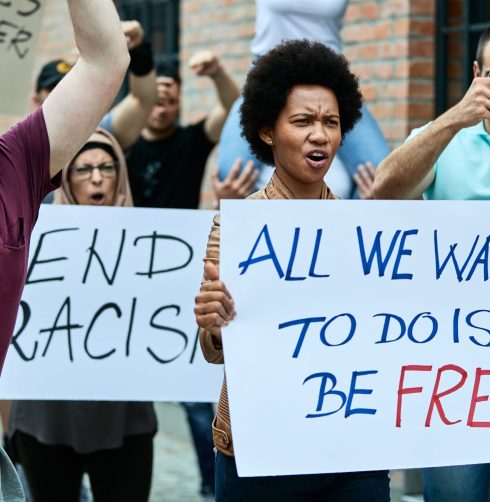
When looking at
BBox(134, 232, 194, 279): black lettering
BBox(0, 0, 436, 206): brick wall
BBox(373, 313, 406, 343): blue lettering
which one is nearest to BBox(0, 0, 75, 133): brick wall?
BBox(0, 0, 436, 206): brick wall

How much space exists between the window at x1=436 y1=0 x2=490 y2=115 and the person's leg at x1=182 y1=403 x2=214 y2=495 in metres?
1.79

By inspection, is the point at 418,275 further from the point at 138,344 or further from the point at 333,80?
the point at 138,344

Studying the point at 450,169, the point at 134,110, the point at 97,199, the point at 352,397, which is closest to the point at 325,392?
the point at 352,397

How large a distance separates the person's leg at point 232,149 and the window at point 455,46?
1696 mm

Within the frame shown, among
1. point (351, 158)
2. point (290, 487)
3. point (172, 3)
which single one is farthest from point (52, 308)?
point (172, 3)

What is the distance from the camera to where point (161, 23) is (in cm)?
941

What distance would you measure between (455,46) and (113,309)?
264cm

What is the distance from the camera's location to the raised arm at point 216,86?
6117 millimetres

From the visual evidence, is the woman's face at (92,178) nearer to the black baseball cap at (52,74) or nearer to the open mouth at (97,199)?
the open mouth at (97,199)

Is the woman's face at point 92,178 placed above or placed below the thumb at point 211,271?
above

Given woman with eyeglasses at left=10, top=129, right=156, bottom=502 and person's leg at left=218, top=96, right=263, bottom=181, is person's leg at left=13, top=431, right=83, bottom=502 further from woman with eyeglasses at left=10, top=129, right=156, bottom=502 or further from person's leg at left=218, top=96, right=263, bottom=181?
person's leg at left=218, top=96, right=263, bottom=181

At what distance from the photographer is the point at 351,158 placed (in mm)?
4934

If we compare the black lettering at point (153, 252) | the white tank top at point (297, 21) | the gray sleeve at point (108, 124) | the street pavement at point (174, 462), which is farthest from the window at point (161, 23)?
the black lettering at point (153, 252)

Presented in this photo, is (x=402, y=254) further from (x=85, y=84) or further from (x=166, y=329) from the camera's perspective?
(x=166, y=329)
